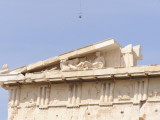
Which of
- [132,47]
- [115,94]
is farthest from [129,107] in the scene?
[132,47]

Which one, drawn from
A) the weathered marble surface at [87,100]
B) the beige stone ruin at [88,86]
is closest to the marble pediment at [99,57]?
the beige stone ruin at [88,86]

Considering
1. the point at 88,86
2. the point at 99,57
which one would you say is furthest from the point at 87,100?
the point at 99,57

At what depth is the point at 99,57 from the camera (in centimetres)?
2459

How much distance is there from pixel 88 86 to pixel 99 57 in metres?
1.14

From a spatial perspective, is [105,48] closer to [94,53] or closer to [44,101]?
[94,53]

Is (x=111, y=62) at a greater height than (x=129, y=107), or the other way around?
(x=111, y=62)

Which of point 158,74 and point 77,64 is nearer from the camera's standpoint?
point 158,74

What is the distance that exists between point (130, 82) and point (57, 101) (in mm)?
2767

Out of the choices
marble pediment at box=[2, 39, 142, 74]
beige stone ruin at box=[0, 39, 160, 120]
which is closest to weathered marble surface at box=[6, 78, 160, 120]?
beige stone ruin at box=[0, 39, 160, 120]

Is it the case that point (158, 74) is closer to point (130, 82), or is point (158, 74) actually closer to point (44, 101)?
point (130, 82)

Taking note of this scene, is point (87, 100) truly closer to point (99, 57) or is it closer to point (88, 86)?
point (88, 86)

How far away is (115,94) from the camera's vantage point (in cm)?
2370

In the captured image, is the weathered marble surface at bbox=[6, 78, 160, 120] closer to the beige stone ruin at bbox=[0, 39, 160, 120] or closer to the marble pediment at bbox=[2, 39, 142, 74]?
the beige stone ruin at bbox=[0, 39, 160, 120]

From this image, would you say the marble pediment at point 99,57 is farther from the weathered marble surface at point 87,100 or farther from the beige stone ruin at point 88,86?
the weathered marble surface at point 87,100
